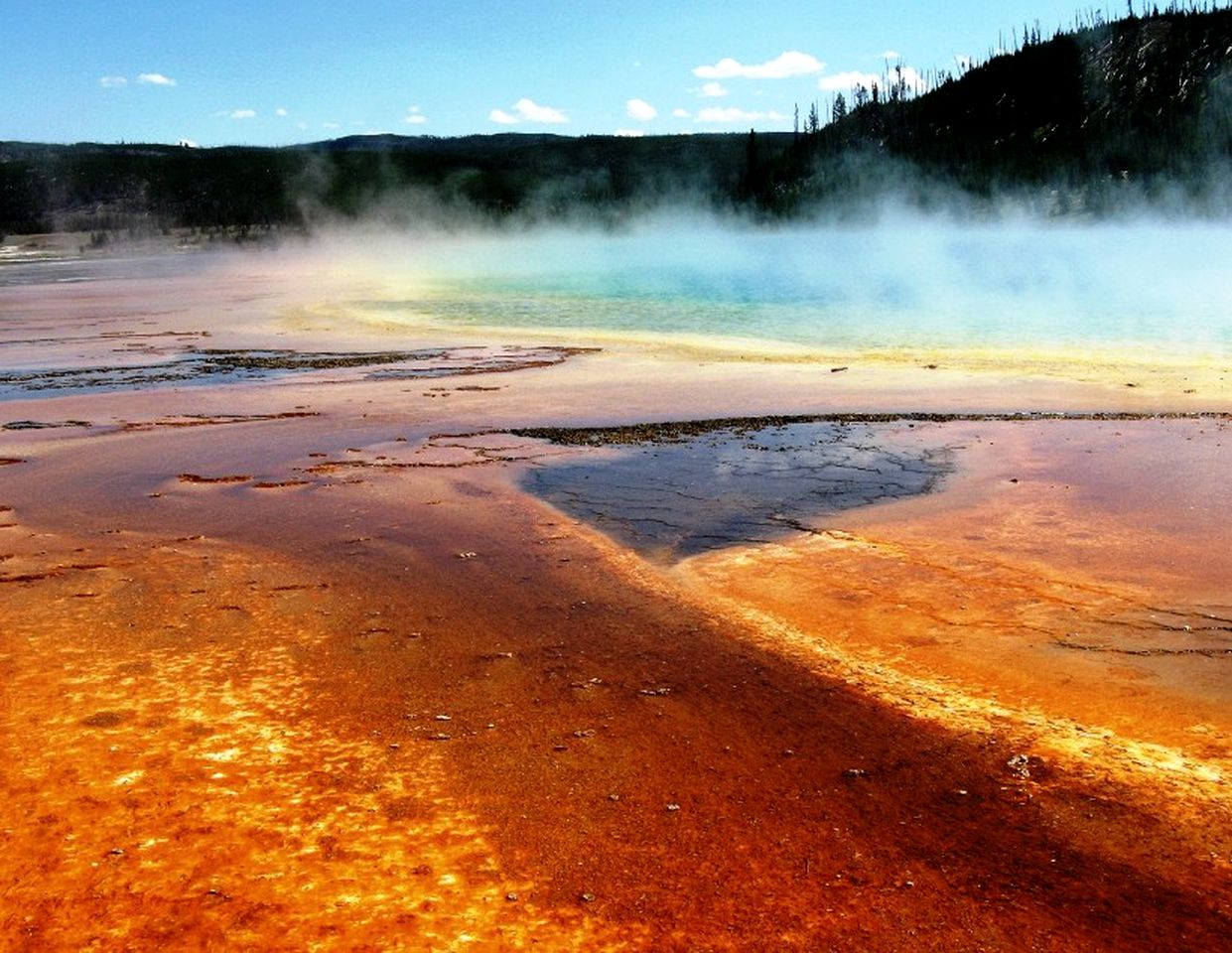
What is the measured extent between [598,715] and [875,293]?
21591mm

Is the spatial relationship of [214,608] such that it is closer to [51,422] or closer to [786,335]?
[51,422]

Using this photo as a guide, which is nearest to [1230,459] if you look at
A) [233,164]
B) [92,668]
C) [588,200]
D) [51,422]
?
[92,668]

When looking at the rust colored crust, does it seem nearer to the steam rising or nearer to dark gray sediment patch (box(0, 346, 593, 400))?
dark gray sediment patch (box(0, 346, 593, 400))

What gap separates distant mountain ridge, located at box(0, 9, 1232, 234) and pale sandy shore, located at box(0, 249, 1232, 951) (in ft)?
198

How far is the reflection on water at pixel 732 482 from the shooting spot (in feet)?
18.8

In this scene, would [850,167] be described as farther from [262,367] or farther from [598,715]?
[598,715]

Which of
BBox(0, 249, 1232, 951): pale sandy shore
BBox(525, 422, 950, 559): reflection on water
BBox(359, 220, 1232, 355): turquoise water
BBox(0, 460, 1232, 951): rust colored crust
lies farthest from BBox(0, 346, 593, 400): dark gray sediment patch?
BBox(0, 460, 1232, 951): rust colored crust

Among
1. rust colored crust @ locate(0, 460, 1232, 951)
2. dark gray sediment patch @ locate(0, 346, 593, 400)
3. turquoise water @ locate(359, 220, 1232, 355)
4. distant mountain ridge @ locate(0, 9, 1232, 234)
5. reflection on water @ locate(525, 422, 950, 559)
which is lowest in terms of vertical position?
rust colored crust @ locate(0, 460, 1232, 951)

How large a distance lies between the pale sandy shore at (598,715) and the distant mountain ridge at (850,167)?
6042 cm

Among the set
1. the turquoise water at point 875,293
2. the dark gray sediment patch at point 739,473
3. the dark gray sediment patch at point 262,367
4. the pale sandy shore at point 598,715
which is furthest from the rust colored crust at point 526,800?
the turquoise water at point 875,293

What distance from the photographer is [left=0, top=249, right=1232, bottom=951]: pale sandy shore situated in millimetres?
2520

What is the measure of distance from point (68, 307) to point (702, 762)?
23316 millimetres

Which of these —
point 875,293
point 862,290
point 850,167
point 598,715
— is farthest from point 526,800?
point 850,167

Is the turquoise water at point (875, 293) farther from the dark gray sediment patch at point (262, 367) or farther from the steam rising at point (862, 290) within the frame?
the dark gray sediment patch at point (262, 367)
